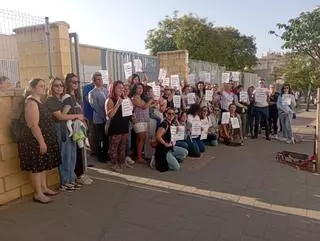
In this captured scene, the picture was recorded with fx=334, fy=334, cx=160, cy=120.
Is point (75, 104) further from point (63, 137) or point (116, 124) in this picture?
point (116, 124)

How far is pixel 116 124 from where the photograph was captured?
6336 mm

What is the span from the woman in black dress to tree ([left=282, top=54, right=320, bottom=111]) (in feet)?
59.9

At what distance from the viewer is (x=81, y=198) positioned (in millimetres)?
5082

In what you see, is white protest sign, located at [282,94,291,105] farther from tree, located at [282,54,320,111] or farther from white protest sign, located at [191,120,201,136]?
tree, located at [282,54,320,111]

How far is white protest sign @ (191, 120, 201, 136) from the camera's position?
26.6 ft

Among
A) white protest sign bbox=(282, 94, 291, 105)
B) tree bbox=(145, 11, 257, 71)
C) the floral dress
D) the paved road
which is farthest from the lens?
tree bbox=(145, 11, 257, 71)

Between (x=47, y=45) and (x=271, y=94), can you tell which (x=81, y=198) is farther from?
(x=271, y=94)

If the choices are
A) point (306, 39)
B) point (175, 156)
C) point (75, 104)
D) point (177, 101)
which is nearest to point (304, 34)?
point (306, 39)

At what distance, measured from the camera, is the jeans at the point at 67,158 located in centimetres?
529

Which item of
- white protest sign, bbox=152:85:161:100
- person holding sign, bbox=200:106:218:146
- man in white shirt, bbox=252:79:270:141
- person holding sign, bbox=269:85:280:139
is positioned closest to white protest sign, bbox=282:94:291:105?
man in white shirt, bbox=252:79:270:141

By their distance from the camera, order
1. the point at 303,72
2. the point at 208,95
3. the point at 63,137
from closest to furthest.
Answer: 1. the point at 63,137
2. the point at 208,95
3. the point at 303,72

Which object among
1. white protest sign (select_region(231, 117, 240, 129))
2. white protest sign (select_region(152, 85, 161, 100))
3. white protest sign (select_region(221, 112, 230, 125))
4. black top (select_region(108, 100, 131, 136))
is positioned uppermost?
white protest sign (select_region(152, 85, 161, 100))

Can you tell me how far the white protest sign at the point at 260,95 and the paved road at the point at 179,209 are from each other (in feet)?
Answer: 12.3

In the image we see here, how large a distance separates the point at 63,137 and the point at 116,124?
130cm
